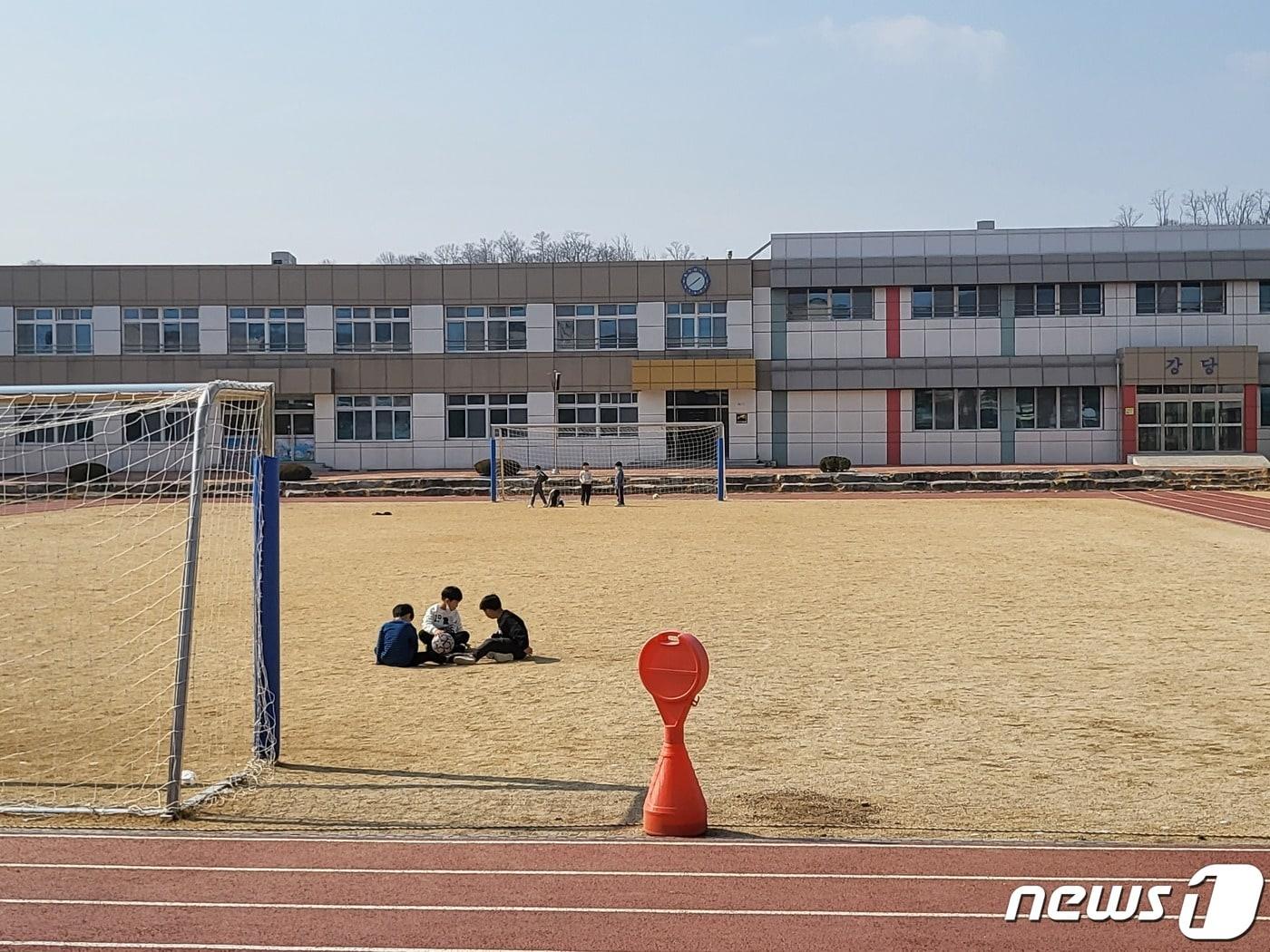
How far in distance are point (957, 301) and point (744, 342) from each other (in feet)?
27.0

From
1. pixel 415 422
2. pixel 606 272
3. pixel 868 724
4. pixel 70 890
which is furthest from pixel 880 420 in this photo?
pixel 70 890

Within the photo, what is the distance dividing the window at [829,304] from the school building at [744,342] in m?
0.07

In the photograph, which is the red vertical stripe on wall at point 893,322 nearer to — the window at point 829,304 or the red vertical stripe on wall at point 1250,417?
the window at point 829,304

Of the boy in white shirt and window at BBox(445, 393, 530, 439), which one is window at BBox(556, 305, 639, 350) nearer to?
window at BBox(445, 393, 530, 439)

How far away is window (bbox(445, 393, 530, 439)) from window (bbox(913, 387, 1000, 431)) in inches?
604

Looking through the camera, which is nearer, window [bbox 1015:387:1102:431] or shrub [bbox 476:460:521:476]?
shrub [bbox 476:460:521:476]

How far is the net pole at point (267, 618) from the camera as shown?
9125mm

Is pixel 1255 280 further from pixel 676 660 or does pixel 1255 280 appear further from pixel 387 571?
pixel 676 660

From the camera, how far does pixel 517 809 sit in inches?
304

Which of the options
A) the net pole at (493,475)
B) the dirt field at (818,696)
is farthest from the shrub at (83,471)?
the dirt field at (818,696)

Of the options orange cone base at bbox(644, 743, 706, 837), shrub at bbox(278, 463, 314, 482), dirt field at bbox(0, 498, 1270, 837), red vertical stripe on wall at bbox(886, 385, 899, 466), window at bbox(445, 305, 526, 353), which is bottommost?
dirt field at bbox(0, 498, 1270, 837)

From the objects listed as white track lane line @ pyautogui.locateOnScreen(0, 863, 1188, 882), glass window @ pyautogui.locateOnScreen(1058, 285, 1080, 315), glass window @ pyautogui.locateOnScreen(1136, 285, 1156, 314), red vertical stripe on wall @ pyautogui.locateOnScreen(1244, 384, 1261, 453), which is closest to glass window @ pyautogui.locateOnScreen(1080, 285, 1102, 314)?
glass window @ pyautogui.locateOnScreen(1058, 285, 1080, 315)

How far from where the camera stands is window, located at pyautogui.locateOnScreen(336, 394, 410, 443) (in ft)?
175

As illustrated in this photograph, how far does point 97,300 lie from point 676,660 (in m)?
50.7
